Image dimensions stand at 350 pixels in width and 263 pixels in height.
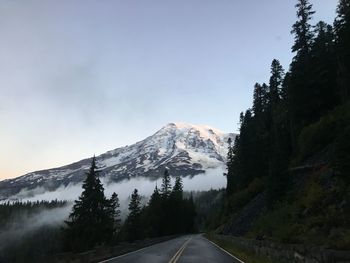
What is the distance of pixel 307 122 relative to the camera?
53781 millimetres

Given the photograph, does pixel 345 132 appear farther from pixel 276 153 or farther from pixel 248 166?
pixel 248 166

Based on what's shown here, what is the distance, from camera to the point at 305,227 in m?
23.7

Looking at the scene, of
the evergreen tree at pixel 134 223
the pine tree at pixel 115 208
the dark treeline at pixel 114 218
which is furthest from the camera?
the evergreen tree at pixel 134 223

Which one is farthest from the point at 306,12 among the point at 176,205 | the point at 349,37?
the point at 176,205

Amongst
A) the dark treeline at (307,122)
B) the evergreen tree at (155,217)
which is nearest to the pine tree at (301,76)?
the dark treeline at (307,122)

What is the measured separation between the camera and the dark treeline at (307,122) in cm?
3556

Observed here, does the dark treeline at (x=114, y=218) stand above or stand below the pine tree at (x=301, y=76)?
below

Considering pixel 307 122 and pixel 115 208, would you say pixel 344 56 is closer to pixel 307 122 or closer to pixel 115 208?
pixel 307 122

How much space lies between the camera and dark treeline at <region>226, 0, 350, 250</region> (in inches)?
1400

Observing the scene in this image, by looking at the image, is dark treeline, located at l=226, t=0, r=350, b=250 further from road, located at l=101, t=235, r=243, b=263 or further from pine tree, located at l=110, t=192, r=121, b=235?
pine tree, located at l=110, t=192, r=121, b=235

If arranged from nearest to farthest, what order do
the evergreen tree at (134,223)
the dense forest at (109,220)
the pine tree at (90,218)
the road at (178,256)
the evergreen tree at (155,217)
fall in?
1. the road at (178,256)
2. the pine tree at (90,218)
3. the dense forest at (109,220)
4. the evergreen tree at (134,223)
5. the evergreen tree at (155,217)

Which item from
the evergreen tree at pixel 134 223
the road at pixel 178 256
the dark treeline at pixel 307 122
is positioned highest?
the dark treeline at pixel 307 122

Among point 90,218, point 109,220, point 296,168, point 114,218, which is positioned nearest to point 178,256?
point 296,168

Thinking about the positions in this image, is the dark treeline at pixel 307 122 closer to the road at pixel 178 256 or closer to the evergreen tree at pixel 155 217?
the road at pixel 178 256
